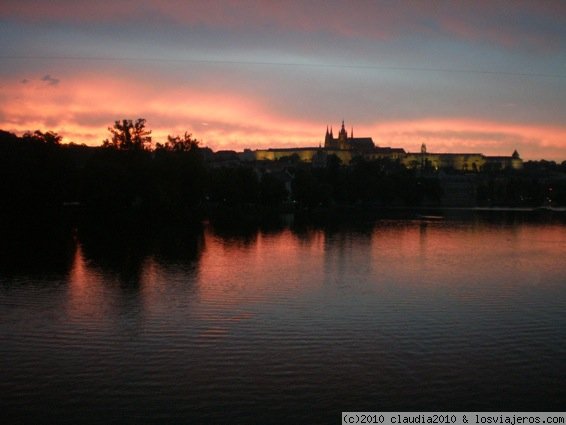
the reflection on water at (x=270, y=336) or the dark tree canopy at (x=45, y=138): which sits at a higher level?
the dark tree canopy at (x=45, y=138)

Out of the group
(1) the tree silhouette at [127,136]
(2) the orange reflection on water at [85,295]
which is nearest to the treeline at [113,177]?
(1) the tree silhouette at [127,136]

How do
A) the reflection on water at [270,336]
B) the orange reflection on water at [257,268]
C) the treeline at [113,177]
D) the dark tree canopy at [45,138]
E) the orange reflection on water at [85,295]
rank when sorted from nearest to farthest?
the reflection on water at [270,336]
the orange reflection on water at [85,295]
the orange reflection on water at [257,268]
the treeline at [113,177]
the dark tree canopy at [45,138]

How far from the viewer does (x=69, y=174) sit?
75.6m

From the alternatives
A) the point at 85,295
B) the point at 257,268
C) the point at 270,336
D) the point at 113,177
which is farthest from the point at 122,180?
the point at 270,336

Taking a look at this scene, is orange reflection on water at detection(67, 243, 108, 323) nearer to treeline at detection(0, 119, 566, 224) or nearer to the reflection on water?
the reflection on water

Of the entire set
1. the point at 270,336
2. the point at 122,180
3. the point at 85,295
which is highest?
the point at 122,180

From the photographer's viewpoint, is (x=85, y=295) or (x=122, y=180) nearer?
(x=85, y=295)

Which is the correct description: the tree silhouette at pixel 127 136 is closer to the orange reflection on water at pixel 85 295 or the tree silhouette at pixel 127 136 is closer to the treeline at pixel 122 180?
the treeline at pixel 122 180

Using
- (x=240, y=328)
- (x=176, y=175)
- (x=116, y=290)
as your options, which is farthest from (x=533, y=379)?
(x=176, y=175)

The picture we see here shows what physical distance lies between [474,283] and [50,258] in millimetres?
21305

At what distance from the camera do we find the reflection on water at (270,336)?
13984mm

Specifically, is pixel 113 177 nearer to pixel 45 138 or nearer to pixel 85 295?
pixel 45 138

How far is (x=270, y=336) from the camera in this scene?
18859mm

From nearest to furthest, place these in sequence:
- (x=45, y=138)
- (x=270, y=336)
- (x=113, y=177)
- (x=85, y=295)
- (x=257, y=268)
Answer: (x=270, y=336) → (x=85, y=295) → (x=257, y=268) → (x=113, y=177) → (x=45, y=138)
